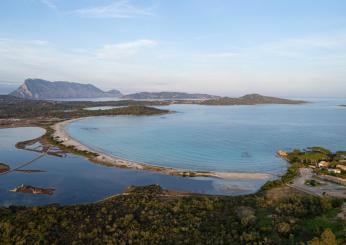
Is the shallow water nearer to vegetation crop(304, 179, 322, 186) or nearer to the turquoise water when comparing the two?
vegetation crop(304, 179, 322, 186)

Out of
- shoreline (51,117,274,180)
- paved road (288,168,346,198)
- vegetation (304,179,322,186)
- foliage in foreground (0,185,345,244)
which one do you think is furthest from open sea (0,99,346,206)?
foliage in foreground (0,185,345,244)

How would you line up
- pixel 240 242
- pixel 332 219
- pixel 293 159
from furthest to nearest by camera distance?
pixel 293 159, pixel 332 219, pixel 240 242

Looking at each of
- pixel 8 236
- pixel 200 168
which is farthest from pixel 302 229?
pixel 200 168

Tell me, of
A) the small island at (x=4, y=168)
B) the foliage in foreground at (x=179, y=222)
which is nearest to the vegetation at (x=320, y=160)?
the foliage in foreground at (x=179, y=222)

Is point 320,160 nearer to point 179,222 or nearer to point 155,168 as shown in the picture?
point 155,168

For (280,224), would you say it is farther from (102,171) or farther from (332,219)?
(102,171)
